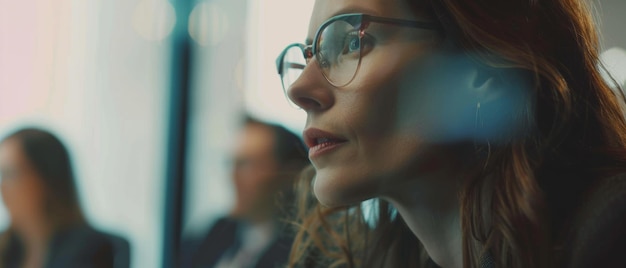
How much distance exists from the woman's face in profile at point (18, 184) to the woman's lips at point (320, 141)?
0.78 metres

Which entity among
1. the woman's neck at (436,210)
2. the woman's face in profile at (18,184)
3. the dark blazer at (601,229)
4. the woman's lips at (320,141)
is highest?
the woman's lips at (320,141)

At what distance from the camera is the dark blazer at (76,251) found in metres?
1.24

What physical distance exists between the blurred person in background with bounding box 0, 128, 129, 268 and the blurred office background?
4 centimetres

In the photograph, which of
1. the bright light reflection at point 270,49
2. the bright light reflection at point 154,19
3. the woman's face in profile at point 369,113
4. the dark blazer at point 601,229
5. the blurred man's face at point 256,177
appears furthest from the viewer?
the bright light reflection at point 154,19

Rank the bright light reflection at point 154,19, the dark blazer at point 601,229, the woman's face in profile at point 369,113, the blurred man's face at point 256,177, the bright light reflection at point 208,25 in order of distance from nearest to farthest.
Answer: the dark blazer at point 601,229, the woman's face in profile at point 369,113, the blurred man's face at point 256,177, the bright light reflection at point 154,19, the bright light reflection at point 208,25

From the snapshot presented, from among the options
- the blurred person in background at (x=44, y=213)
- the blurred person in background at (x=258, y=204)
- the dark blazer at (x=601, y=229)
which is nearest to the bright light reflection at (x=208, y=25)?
the blurred person in background at (x=258, y=204)

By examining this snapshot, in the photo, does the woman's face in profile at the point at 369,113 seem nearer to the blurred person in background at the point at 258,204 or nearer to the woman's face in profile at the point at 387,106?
the woman's face in profile at the point at 387,106

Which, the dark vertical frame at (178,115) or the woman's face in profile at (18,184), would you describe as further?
the dark vertical frame at (178,115)

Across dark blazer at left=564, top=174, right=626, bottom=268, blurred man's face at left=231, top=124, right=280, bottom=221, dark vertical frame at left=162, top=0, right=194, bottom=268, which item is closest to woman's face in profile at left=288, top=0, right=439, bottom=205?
dark blazer at left=564, top=174, right=626, bottom=268

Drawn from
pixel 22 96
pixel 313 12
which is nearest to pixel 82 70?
pixel 22 96

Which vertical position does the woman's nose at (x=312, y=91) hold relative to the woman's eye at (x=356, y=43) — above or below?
below

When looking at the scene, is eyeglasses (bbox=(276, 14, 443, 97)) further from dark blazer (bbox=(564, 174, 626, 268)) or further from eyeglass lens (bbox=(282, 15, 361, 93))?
dark blazer (bbox=(564, 174, 626, 268))

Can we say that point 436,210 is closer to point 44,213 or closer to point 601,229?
point 601,229

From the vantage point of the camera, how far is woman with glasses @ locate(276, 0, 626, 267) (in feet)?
2.25
